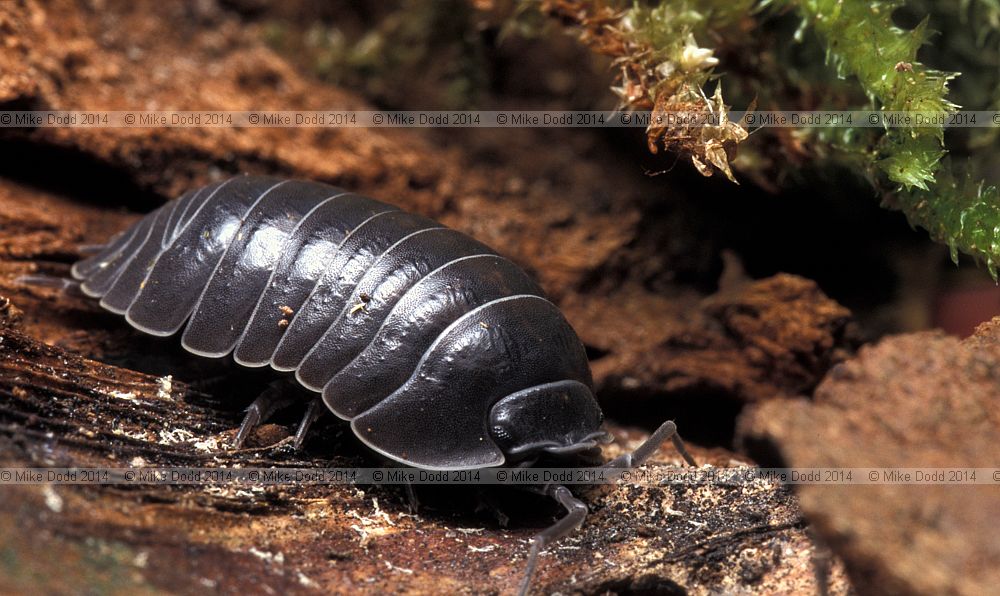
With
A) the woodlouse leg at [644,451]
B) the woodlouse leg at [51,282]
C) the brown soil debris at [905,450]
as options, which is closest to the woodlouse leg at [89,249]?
the woodlouse leg at [51,282]

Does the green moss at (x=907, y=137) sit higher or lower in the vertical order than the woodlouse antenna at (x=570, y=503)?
higher

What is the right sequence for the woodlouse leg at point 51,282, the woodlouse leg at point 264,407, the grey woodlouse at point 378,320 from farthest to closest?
1. the woodlouse leg at point 51,282
2. the woodlouse leg at point 264,407
3. the grey woodlouse at point 378,320

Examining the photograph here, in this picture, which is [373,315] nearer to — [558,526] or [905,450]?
[558,526]

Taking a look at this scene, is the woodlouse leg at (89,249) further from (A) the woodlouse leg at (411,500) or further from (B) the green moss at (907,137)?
(B) the green moss at (907,137)

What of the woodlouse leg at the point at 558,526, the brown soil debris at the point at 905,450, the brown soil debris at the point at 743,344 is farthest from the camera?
the brown soil debris at the point at 743,344

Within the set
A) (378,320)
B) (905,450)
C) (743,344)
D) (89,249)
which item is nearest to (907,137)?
(743,344)

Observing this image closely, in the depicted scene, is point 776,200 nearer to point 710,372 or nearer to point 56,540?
point 710,372

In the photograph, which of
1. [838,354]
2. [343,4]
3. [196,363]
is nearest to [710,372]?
[838,354]

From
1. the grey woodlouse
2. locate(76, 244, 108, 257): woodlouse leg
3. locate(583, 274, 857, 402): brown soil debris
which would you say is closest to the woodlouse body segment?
the grey woodlouse
